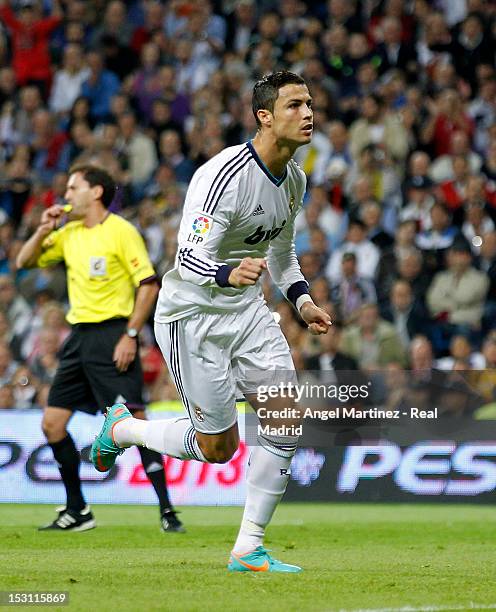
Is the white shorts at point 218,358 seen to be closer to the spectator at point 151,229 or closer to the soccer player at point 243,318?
the soccer player at point 243,318

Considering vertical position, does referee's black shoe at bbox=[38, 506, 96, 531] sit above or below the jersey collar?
below

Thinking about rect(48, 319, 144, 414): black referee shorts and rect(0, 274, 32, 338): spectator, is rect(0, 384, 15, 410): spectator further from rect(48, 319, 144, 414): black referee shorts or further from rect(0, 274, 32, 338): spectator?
rect(48, 319, 144, 414): black referee shorts

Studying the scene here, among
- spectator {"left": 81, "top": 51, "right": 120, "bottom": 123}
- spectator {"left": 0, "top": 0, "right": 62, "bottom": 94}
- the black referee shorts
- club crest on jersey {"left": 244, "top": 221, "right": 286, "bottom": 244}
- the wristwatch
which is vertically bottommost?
the black referee shorts

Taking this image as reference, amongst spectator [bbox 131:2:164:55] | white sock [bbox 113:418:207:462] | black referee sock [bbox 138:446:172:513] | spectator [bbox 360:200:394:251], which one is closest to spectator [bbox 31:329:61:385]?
spectator [bbox 360:200:394:251]

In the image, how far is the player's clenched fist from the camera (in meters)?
6.49

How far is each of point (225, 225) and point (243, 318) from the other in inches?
24.4

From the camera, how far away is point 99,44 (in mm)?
→ 19406

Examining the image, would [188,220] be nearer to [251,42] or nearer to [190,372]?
[190,372]

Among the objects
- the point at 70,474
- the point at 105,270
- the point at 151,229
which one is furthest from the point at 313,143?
the point at 70,474

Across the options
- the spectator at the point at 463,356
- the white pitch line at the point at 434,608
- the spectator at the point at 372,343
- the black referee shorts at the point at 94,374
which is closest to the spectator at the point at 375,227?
the spectator at the point at 372,343

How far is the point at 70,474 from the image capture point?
9797 millimetres

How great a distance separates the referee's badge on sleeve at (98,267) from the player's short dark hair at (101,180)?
52cm

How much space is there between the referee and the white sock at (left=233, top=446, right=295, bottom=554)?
95.5 inches

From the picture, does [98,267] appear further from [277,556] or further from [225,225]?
[225,225]
